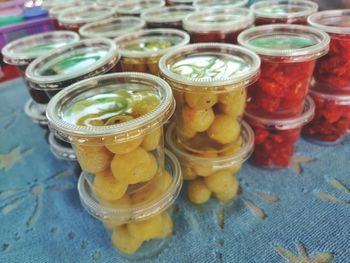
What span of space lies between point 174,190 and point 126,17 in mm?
638

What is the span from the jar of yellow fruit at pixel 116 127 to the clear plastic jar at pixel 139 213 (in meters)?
0.02

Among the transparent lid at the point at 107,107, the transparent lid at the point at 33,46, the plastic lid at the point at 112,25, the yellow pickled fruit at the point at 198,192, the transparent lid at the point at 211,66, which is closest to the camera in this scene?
the transparent lid at the point at 107,107

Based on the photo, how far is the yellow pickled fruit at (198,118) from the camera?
0.60 metres

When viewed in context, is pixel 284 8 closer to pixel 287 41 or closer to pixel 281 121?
pixel 287 41

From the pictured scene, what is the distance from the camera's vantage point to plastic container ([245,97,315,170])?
736 mm

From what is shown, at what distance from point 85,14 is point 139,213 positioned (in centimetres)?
83

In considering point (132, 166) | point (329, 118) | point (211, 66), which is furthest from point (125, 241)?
point (329, 118)

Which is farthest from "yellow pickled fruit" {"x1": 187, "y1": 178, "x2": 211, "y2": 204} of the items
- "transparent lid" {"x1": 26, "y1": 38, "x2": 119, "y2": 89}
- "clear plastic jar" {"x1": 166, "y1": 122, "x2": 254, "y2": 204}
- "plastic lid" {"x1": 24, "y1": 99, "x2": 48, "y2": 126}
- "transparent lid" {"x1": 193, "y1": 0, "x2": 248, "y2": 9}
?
"transparent lid" {"x1": 193, "y1": 0, "x2": 248, "y2": 9}

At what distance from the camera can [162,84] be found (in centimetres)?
57

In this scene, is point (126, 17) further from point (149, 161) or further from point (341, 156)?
point (341, 156)

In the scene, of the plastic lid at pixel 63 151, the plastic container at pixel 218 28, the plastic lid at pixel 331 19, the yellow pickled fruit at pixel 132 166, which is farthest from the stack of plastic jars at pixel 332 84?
the plastic lid at pixel 63 151

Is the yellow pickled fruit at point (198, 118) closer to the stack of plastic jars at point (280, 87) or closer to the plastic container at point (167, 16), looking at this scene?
the stack of plastic jars at point (280, 87)

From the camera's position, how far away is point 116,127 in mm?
468

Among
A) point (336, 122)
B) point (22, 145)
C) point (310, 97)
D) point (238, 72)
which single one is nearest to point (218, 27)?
point (238, 72)
